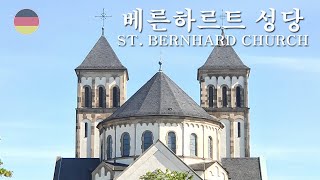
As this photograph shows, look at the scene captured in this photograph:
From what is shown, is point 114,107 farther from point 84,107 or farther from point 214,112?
point 214,112

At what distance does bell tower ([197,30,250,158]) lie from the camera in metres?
94.0

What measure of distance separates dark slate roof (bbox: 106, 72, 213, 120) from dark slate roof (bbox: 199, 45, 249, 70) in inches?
543

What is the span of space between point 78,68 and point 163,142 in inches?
926

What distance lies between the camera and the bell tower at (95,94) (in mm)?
94625

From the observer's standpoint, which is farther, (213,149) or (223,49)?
(223,49)

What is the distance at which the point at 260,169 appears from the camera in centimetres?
8506

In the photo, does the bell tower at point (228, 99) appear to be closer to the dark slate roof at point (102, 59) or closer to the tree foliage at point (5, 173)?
the dark slate roof at point (102, 59)

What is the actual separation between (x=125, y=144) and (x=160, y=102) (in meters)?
4.78

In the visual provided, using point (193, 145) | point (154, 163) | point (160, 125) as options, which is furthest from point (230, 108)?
point (154, 163)

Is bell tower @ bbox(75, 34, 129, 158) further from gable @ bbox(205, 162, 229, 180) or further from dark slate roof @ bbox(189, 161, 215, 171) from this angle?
gable @ bbox(205, 162, 229, 180)

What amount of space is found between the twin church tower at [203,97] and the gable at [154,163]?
21236mm

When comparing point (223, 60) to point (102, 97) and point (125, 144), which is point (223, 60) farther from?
point (125, 144)

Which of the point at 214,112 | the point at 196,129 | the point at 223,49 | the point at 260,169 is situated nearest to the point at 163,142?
the point at 196,129

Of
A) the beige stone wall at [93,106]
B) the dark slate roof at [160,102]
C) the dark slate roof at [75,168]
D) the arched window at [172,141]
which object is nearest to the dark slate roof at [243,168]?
the dark slate roof at [160,102]
